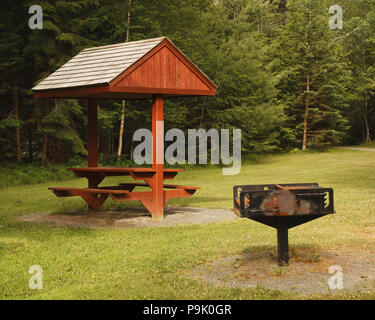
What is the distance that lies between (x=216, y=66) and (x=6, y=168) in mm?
15564

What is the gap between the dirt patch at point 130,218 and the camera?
12.2m

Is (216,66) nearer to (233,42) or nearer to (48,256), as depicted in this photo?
(233,42)

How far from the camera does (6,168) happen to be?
2394 cm

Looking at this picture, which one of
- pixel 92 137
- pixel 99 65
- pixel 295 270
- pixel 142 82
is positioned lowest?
pixel 295 270

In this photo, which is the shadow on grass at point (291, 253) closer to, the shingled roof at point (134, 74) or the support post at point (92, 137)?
the shingled roof at point (134, 74)

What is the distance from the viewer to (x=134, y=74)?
39.9 feet

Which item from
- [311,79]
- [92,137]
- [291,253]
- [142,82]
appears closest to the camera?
[291,253]

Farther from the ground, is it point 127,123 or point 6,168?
point 127,123

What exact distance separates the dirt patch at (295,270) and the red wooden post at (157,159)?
15.0 feet

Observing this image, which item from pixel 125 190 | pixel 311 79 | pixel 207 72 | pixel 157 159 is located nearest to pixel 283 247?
pixel 157 159

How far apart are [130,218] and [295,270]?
6517 mm

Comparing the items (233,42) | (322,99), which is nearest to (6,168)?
(233,42)

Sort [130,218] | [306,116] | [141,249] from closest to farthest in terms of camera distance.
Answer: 1. [141,249]
2. [130,218]
3. [306,116]

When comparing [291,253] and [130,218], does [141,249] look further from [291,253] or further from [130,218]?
[130,218]
